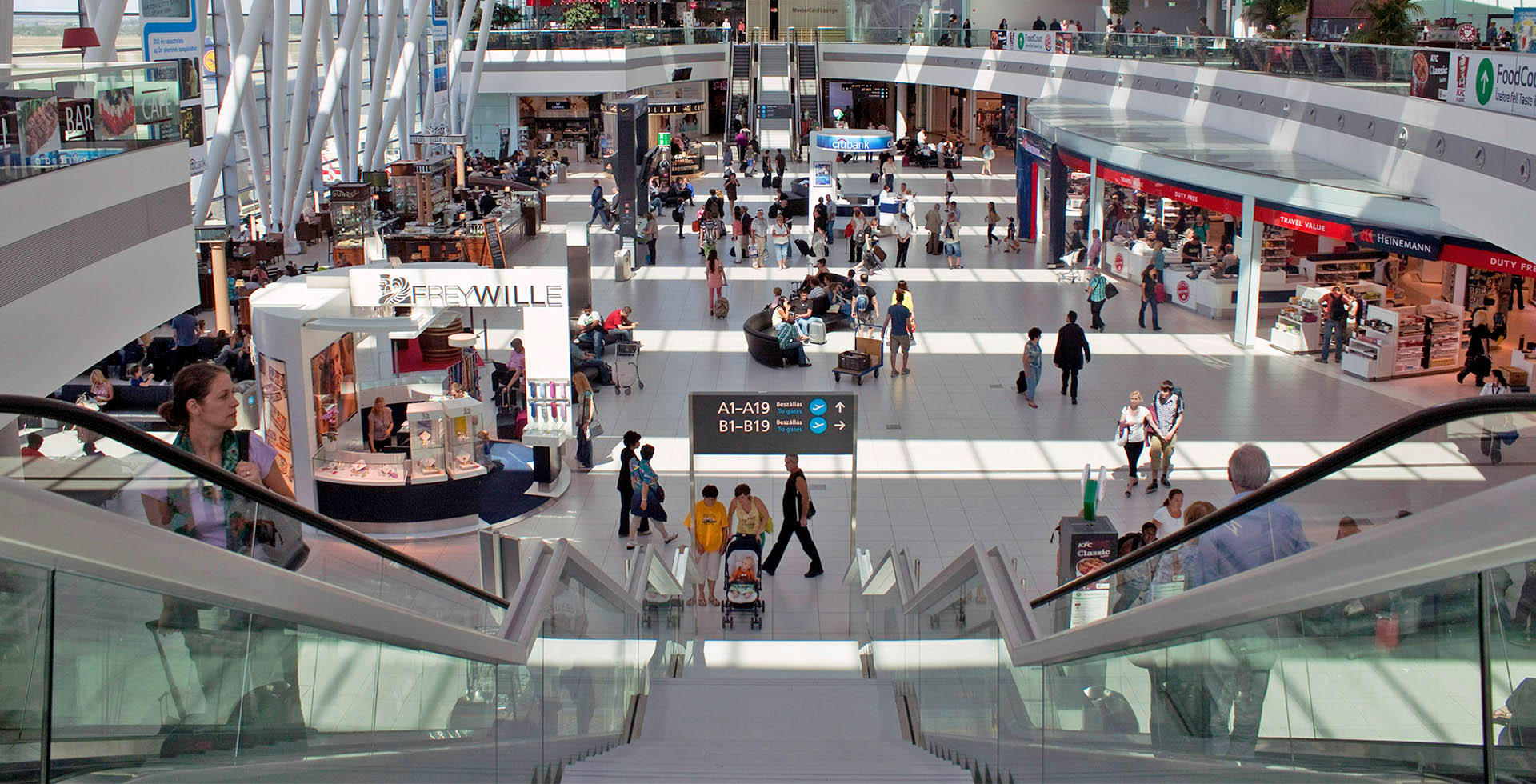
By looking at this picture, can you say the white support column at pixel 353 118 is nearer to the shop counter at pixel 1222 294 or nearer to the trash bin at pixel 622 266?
the trash bin at pixel 622 266

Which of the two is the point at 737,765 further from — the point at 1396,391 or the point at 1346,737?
the point at 1396,391

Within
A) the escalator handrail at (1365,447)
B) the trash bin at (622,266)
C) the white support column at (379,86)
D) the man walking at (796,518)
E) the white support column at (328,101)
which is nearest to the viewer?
the escalator handrail at (1365,447)

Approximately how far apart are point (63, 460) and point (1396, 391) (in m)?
16.5

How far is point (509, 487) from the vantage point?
44.8ft

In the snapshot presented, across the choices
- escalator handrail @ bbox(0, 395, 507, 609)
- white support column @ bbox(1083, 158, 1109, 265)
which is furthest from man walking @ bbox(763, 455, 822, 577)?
white support column @ bbox(1083, 158, 1109, 265)

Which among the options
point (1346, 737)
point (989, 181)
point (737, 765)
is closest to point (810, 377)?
point (737, 765)

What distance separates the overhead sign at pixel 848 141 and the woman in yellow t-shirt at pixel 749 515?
24.1 m

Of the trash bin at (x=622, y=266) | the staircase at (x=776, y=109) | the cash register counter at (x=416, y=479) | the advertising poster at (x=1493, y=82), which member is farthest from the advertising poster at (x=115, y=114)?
the staircase at (x=776, y=109)

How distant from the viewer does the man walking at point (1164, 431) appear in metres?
13.0

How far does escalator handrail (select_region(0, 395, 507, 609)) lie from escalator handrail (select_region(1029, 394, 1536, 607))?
2.15m

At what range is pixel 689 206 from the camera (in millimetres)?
34406

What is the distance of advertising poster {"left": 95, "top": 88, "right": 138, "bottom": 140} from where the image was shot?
1052 cm

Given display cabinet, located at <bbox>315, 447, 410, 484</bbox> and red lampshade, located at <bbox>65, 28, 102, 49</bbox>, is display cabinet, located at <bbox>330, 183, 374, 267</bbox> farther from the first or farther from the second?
display cabinet, located at <bbox>315, 447, 410, 484</bbox>

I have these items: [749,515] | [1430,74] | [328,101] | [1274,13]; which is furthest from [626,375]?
[1274,13]
